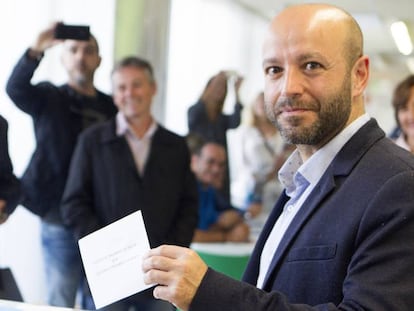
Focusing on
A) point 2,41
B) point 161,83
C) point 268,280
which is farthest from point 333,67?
point 161,83

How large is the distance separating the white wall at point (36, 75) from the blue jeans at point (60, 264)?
35mm

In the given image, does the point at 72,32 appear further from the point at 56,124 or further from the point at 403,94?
the point at 403,94

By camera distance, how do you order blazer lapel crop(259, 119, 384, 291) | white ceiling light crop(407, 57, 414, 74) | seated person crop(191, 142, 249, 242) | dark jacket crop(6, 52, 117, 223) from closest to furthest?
blazer lapel crop(259, 119, 384, 291), dark jacket crop(6, 52, 117, 223), seated person crop(191, 142, 249, 242), white ceiling light crop(407, 57, 414, 74)

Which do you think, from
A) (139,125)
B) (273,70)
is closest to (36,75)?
(139,125)

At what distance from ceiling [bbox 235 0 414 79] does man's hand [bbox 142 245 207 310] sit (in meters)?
2.51

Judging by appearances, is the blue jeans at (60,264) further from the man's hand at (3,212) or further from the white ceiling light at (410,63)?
the white ceiling light at (410,63)

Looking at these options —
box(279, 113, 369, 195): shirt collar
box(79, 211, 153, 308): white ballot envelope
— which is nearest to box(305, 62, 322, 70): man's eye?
box(279, 113, 369, 195): shirt collar

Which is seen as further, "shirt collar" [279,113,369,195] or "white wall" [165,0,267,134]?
"white wall" [165,0,267,134]

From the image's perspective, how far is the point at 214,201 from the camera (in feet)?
10.5

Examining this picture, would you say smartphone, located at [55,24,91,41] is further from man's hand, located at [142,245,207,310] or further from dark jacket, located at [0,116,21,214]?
man's hand, located at [142,245,207,310]

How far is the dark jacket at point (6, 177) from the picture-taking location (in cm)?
149

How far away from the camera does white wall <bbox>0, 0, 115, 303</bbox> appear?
1.69 metres

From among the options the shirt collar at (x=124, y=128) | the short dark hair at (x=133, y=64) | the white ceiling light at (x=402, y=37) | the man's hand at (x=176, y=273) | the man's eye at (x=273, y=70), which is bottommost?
the man's hand at (x=176, y=273)

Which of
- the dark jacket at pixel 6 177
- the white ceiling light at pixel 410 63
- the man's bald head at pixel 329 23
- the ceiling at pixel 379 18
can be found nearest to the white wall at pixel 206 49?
the ceiling at pixel 379 18
